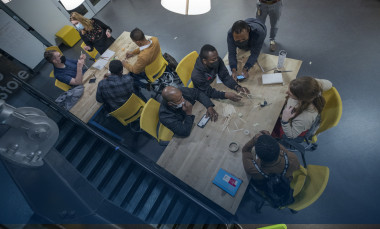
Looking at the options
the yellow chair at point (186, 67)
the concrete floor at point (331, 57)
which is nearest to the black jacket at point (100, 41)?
the concrete floor at point (331, 57)

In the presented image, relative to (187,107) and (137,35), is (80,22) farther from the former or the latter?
(187,107)

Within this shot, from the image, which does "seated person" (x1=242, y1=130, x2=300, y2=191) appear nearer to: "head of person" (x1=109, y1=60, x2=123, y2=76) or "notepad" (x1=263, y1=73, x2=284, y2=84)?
"notepad" (x1=263, y1=73, x2=284, y2=84)

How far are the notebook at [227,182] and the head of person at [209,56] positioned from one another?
1.45 metres

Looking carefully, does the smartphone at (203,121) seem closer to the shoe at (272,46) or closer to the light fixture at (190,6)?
the light fixture at (190,6)

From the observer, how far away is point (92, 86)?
3.55 meters

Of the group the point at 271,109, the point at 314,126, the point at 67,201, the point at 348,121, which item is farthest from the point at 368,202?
the point at 67,201

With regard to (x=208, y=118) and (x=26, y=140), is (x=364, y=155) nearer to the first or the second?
(x=208, y=118)

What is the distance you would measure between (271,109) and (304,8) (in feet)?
12.7

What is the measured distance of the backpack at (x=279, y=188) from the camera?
2209 millimetres

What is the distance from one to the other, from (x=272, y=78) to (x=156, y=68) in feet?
6.74

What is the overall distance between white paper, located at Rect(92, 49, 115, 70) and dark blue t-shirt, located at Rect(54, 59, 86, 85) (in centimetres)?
37

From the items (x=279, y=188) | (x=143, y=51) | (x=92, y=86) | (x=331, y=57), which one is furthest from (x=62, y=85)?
(x=331, y=57)

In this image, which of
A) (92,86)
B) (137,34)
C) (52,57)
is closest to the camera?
(137,34)

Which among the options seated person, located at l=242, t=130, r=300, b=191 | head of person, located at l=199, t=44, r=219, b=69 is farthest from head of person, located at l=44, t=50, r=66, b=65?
seated person, located at l=242, t=130, r=300, b=191
